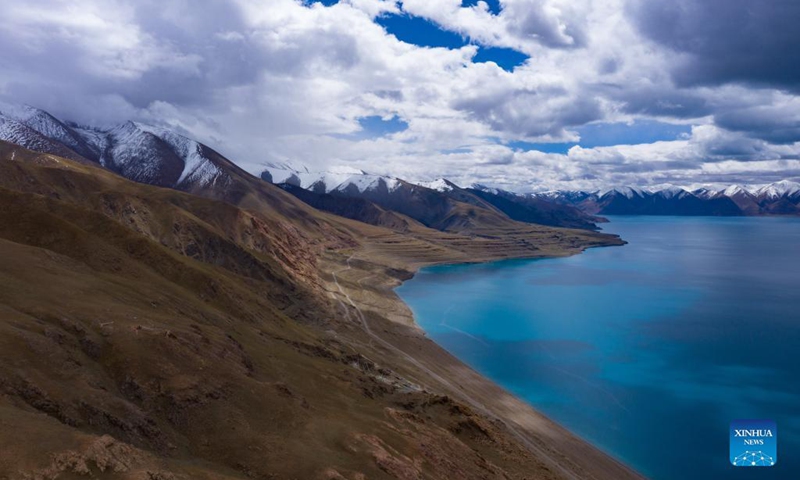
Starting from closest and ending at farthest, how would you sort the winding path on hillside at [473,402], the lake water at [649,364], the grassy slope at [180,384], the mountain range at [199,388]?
1. the grassy slope at [180,384]
2. the mountain range at [199,388]
3. the winding path on hillside at [473,402]
4. the lake water at [649,364]

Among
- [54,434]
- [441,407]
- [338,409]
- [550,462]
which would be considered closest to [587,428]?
[550,462]

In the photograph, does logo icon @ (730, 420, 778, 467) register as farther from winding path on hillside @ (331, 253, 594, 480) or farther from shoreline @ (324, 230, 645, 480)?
winding path on hillside @ (331, 253, 594, 480)

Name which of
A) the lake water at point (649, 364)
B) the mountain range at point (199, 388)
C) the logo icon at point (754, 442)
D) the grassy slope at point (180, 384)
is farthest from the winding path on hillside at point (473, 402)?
the logo icon at point (754, 442)

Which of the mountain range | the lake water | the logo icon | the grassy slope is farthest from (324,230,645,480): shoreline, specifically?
the logo icon

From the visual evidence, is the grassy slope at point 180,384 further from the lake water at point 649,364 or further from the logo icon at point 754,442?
the logo icon at point 754,442

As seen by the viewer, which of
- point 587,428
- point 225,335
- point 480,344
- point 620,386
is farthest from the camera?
point 480,344

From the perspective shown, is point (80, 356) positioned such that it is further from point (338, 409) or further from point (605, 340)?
point (605, 340)

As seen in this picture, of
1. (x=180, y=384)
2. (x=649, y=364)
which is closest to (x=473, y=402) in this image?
(x=649, y=364)

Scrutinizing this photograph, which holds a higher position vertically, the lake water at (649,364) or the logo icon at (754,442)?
the logo icon at (754,442)
